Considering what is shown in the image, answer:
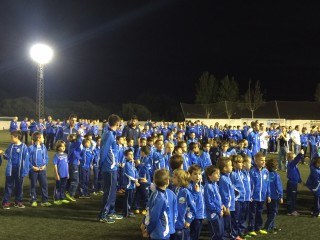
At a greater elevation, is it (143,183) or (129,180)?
(129,180)

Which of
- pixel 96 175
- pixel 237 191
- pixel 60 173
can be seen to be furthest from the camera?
pixel 96 175

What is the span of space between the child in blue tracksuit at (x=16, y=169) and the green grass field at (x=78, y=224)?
289mm

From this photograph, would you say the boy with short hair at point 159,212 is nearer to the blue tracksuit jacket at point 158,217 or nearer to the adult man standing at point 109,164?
the blue tracksuit jacket at point 158,217

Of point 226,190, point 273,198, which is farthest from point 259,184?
point 226,190

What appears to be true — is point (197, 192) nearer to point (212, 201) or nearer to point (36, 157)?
point (212, 201)

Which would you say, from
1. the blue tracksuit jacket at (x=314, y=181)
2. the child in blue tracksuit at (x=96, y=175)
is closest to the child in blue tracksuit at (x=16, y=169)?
the child in blue tracksuit at (x=96, y=175)

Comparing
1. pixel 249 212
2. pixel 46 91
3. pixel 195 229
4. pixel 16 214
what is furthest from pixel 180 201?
pixel 46 91

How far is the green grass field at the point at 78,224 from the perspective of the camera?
23.9 ft

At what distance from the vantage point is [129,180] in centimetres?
887

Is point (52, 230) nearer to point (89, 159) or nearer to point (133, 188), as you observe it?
point (133, 188)

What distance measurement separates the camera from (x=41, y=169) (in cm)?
969

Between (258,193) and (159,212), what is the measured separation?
3577 mm

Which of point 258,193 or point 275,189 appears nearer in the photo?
point 258,193

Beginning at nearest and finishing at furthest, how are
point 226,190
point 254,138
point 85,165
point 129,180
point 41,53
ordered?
point 226,190, point 129,180, point 85,165, point 254,138, point 41,53
